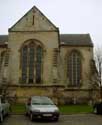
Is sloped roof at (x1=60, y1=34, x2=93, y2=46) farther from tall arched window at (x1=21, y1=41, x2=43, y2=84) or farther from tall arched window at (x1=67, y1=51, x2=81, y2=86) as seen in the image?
tall arched window at (x1=21, y1=41, x2=43, y2=84)

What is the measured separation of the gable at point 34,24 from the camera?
46.7 m

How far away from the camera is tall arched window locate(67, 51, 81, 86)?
52.5m

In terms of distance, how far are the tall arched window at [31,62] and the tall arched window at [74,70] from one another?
8313 mm

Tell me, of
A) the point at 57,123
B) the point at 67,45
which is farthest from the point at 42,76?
the point at 57,123

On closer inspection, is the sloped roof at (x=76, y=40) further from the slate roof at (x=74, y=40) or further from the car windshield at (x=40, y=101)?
the car windshield at (x=40, y=101)

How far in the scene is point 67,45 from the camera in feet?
179

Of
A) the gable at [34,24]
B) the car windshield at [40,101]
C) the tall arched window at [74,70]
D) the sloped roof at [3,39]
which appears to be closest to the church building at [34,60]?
the gable at [34,24]

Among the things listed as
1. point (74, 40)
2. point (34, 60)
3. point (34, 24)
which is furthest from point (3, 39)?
point (34, 60)

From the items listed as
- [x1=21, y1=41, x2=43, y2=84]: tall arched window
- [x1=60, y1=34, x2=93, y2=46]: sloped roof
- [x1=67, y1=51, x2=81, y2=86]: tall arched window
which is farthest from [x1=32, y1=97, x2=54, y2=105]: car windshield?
[x1=60, y1=34, x2=93, y2=46]: sloped roof

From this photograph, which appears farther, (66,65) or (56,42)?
(66,65)

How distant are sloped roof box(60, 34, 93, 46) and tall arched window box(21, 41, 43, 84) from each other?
9.04 meters

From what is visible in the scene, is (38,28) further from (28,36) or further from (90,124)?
(90,124)

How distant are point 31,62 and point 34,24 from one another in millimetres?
5198

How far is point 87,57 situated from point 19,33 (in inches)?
492
